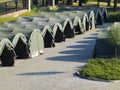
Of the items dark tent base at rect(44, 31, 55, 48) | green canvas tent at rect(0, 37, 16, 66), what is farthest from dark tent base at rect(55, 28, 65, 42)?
green canvas tent at rect(0, 37, 16, 66)

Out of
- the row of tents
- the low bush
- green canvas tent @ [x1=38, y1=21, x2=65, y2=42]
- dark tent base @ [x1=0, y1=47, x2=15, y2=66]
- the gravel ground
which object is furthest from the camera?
the low bush

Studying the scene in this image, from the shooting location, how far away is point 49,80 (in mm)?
23125

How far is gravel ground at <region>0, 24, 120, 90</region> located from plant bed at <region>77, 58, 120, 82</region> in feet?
1.57

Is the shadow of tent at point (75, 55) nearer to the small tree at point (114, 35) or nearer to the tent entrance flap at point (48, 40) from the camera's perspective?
the tent entrance flap at point (48, 40)

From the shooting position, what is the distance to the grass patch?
23102mm

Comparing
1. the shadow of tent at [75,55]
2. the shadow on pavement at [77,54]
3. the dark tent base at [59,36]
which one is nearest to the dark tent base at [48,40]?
the shadow on pavement at [77,54]

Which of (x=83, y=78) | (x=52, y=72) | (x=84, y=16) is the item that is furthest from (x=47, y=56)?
(x=84, y=16)

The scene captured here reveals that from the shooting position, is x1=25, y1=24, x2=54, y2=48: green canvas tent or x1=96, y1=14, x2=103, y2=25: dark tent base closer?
x1=25, y1=24, x2=54, y2=48: green canvas tent

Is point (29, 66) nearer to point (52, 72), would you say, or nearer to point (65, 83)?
point (52, 72)

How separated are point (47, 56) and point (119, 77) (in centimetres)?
904

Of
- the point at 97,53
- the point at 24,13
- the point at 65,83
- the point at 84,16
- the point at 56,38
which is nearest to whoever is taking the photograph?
the point at 65,83

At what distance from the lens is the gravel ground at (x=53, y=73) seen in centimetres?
2186

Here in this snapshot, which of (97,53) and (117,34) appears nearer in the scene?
(117,34)

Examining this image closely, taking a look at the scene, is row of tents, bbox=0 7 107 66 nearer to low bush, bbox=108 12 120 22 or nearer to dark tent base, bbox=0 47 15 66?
dark tent base, bbox=0 47 15 66
